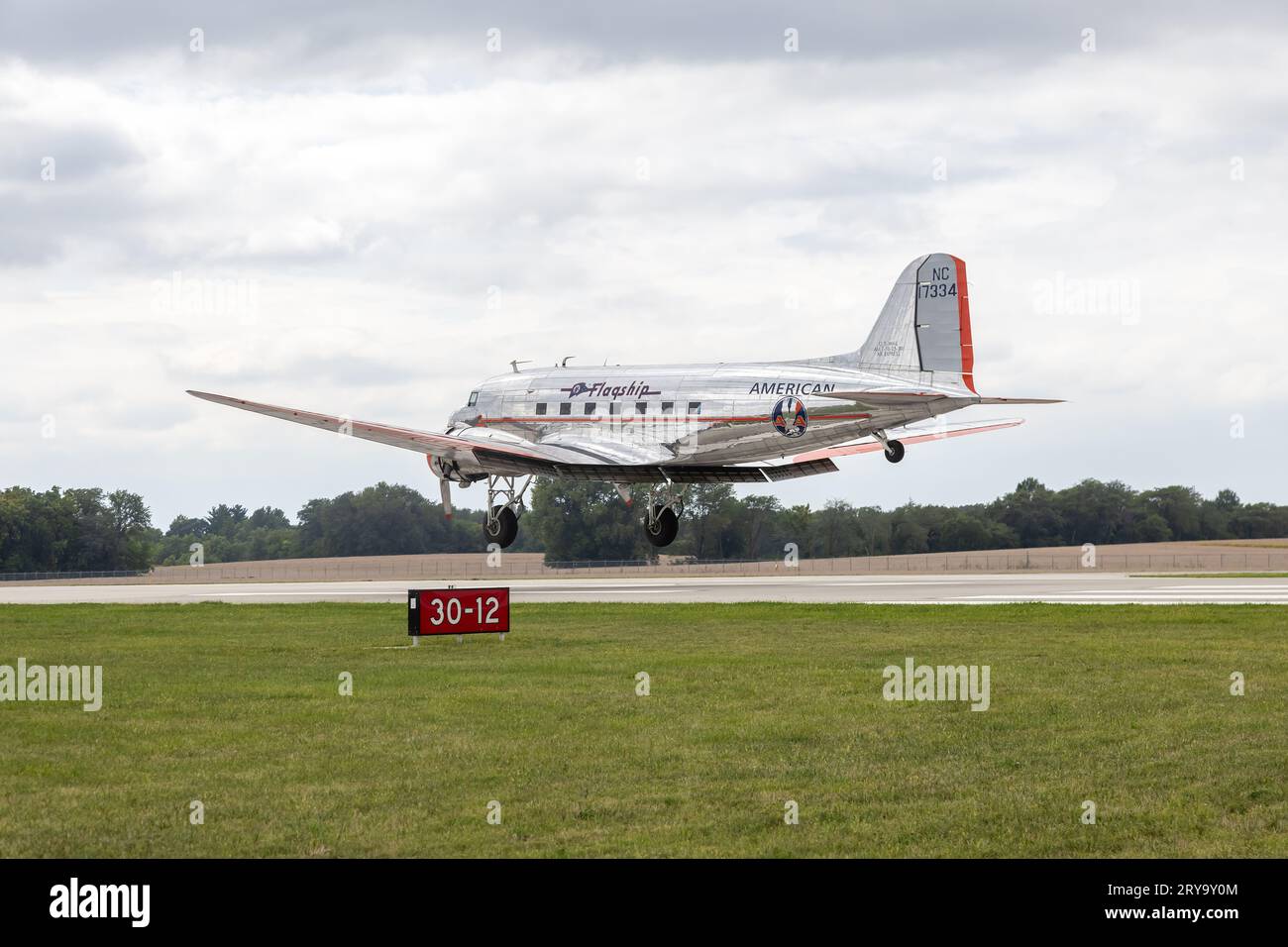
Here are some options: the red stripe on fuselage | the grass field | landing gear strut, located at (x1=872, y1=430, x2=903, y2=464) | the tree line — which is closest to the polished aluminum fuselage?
the red stripe on fuselage

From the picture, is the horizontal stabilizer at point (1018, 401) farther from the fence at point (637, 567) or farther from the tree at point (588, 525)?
the tree at point (588, 525)

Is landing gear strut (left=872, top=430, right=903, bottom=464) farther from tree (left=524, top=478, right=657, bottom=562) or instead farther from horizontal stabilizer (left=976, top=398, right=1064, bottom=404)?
tree (left=524, top=478, right=657, bottom=562)

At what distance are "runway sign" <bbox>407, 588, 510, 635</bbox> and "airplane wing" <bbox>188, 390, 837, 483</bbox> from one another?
20.9m

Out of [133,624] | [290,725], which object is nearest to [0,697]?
[290,725]

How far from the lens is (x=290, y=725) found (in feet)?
62.3

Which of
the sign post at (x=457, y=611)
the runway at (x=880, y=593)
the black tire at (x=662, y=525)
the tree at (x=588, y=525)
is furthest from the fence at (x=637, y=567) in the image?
the sign post at (x=457, y=611)

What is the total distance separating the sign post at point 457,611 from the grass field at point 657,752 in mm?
Result: 927

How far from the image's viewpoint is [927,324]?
155 ft

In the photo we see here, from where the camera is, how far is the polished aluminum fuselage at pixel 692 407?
4703cm

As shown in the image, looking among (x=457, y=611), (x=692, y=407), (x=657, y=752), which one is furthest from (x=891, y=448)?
(x=657, y=752)

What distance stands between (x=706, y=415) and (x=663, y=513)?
618cm

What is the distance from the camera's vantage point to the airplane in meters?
47.0

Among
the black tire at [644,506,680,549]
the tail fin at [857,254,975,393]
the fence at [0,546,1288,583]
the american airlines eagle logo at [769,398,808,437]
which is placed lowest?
the fence at [0,546,1288,583]

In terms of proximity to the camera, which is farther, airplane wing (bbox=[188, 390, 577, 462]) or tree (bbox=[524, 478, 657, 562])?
tree (bbox=[524, 478, 657, 562])
